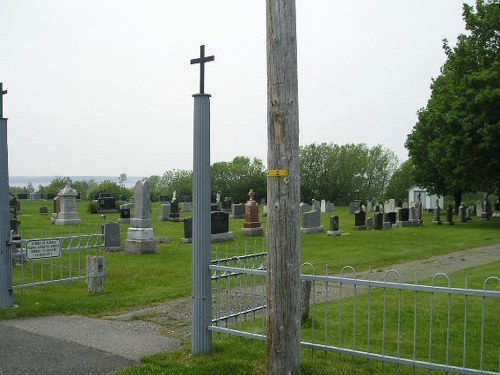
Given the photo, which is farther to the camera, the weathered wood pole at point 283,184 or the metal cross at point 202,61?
the metal cross at point 202,61

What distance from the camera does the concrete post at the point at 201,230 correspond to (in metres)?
Answer: 6.20

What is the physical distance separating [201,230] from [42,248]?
453 centimetres

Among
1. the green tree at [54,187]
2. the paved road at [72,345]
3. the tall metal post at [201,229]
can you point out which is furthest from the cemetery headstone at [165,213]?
the tall metal post at [201,229]

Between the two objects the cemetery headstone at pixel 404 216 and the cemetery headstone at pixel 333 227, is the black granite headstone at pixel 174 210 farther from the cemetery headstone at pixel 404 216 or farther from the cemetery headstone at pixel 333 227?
the cemetery headstone at pixel 404 216

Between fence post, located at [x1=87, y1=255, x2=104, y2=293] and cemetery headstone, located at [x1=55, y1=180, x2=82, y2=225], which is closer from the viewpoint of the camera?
fence post, located at [x1=87, y1=255, x2=104, y2=293]

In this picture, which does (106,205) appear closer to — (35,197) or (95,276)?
(35,197)

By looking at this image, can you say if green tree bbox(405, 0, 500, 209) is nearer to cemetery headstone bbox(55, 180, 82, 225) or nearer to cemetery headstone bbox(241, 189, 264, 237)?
cemetery headstone bbox(241, 189, 264, 237)

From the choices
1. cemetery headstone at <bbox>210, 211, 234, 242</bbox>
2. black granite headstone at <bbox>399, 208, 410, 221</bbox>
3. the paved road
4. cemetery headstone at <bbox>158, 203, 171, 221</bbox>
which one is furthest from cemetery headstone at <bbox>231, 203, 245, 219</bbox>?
the paved road

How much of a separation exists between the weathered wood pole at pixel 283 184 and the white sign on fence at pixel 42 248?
5.68 metres

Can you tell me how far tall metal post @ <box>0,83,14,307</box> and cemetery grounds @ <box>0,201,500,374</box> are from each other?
33 centimetres

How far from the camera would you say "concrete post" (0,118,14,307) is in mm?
8652

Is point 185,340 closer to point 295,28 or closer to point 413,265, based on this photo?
point 295,28

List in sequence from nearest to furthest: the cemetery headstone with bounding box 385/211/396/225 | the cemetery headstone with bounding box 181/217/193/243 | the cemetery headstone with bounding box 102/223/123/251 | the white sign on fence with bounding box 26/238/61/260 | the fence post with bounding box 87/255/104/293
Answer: the white sign on fence with bounding box 26/238/61/260, the fence post with bounding box 87/255/104/293, the cemetery headstone with bounding box 102/223/123/251, the cemetery headstone with bounding box 181/217/193/243, the cemetery headstone with bounding box 385/211/396/225

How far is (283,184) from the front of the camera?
5055 mm
